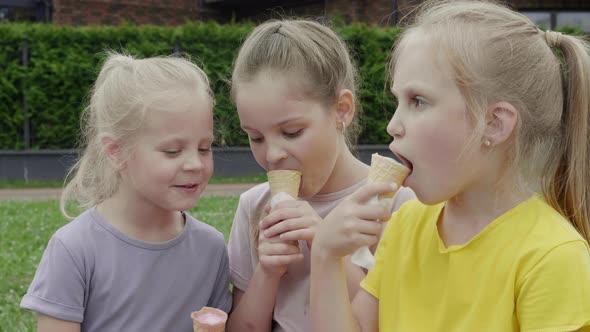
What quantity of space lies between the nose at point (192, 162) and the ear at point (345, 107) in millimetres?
526

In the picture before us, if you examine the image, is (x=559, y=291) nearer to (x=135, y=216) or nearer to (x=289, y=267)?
(x=289, y=267)

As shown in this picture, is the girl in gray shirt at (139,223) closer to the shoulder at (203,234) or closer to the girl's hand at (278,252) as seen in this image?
the shoulder at (203,234)

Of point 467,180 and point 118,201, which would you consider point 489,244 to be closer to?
point 467,180

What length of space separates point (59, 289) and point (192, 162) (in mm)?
624

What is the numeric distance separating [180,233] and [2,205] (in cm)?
767

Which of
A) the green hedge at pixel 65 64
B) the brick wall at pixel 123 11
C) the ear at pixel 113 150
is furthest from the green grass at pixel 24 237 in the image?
the brick wall at pixel 123 11

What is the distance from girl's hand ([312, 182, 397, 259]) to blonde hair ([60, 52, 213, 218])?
2.92 ft

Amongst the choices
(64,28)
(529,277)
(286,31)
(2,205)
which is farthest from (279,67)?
(64,28)

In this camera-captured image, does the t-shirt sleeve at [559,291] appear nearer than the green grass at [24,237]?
Yes

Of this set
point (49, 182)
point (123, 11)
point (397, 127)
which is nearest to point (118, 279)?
point (397, 127)

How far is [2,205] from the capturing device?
949 cm

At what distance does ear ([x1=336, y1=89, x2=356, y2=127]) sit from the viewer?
2547 mm

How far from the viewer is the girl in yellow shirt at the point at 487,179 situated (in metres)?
1.76

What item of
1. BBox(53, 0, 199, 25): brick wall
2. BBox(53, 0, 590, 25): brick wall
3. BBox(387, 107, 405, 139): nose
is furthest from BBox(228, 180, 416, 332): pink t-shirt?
BBox(53, 0, 199, 25): brick wall
